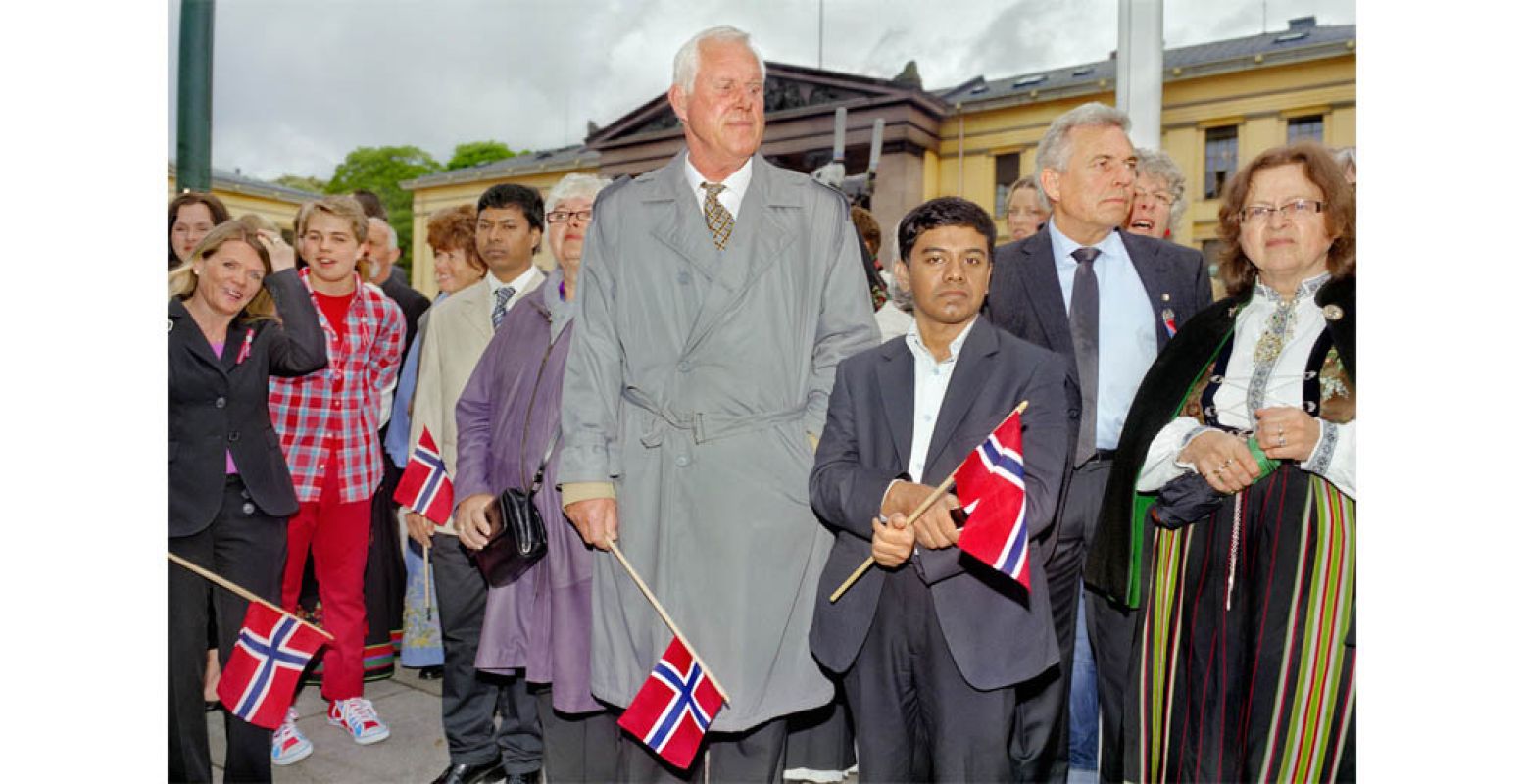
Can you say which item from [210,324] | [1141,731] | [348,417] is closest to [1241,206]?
[1141,731]

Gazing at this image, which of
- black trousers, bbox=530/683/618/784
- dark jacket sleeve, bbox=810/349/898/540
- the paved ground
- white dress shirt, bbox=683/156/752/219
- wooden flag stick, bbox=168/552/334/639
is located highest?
white dress shirt, bbox=683/156/752/219

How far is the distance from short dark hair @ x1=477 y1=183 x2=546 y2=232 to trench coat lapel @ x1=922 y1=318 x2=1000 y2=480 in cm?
215

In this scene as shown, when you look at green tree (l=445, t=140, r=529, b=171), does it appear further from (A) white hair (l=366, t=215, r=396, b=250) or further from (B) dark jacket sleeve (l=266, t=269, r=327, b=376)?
(B) dark jacket sleeve (l=266, t=269, r=327, b=376)

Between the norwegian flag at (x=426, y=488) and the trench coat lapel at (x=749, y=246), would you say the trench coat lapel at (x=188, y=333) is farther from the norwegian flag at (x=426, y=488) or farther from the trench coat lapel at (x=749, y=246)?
A: the trench coat lapel at (x=749, y=246)

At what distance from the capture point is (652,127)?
18.8 feet

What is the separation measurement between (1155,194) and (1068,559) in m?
1.69

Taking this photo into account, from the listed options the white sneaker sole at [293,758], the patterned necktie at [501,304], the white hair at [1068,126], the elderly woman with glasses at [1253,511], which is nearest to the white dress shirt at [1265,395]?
the elderly woman with glasses at [1253,511]

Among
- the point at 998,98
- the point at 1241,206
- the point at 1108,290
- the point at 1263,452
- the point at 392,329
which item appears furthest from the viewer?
the point at 998,98

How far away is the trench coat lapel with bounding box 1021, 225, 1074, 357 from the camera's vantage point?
122 inches

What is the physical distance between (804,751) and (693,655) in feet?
2.39

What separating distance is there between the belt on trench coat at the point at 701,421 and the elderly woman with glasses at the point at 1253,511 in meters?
0.90

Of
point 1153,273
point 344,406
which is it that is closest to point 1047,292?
point 1153,273

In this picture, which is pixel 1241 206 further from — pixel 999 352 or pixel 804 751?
pixel 804 751

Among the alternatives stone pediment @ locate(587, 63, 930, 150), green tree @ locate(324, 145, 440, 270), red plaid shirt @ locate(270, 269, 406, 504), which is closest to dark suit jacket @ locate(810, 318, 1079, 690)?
red plaid shirt @ locate(270, 269, 406, 504)
